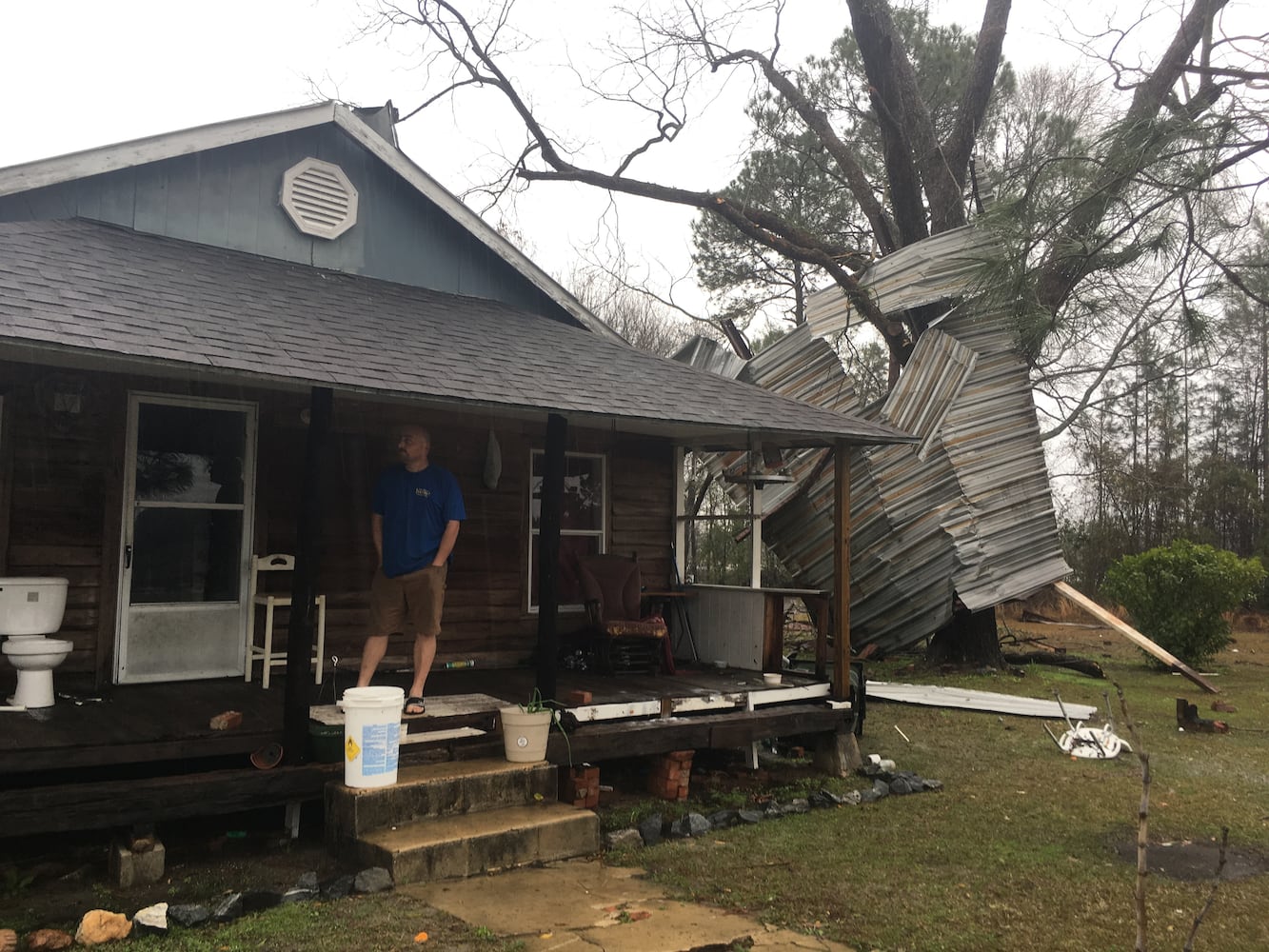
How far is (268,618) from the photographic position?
7000 millimetres

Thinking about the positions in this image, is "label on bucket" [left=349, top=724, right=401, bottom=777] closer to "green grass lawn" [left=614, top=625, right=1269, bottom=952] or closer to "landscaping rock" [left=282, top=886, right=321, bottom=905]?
"landscaping rock" [left=282, top=886, right=321, bottom=905]

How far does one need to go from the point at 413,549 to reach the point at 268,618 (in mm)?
1499

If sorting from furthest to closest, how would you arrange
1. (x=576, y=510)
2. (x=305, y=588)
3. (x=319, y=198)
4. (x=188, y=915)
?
(x=576, y=510) < (x=319, y=198) < (x=305, y=588) < (x=188, y=915)

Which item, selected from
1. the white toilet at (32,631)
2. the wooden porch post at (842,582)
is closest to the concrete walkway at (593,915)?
the white toilet at (32,631)

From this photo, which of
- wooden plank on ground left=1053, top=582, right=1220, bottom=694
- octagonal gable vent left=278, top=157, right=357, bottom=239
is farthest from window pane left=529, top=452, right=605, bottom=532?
wooden plank on ground left=1053, top=582, right=1220, bottom=694

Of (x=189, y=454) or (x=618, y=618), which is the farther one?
(x=618, y=618)

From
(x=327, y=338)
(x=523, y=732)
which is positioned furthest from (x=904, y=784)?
(x=327, y=338)

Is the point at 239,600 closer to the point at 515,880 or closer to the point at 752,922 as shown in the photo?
the point at 515,880

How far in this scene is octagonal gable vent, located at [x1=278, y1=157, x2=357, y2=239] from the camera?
8062 mm

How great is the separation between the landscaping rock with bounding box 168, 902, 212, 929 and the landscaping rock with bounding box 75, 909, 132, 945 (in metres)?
0.17

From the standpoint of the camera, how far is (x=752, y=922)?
446 centimetres

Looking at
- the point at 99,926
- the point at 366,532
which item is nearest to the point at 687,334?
the point at 366,532

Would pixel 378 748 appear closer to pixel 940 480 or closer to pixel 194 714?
pixel 194 714

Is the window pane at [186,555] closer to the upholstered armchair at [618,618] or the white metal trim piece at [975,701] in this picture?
the upholstered armchair at [618,618]
